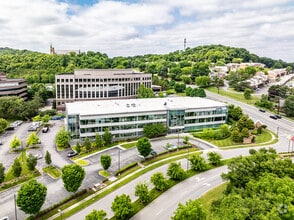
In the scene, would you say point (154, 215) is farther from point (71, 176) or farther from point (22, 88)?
point (22, 88)

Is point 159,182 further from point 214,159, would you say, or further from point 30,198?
point 30,198

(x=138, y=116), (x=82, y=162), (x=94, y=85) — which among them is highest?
(x=94, y=85)

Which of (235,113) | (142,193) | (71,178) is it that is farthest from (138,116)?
(235,113)

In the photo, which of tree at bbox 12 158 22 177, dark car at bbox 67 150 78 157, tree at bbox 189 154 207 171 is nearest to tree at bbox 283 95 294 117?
tree at bbox 189 154 207 171

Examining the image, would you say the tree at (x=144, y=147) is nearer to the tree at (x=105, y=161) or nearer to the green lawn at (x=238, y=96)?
the tree at (x=105, y=161)

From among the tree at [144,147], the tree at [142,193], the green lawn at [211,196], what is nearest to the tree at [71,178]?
the tree at [142,193]

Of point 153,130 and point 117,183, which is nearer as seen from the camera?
point 117,183
